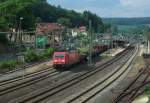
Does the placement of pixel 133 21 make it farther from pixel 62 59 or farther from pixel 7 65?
pixel 7 65

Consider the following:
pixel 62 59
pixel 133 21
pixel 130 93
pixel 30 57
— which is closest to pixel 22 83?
pixel 130 93

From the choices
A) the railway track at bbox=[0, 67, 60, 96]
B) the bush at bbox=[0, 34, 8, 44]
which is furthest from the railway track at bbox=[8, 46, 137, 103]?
the bush at bbox=[0, 34, 8, 44]

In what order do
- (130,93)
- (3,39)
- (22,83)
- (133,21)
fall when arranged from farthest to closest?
(133,21)
(3,39)
(22,83)
(130,93)

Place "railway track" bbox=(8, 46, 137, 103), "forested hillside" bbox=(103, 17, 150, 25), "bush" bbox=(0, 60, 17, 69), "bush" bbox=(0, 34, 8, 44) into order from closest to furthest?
"railway track" bbox=(8, 46, 137, 103)
"bush" bbox=(0, 60, 17, 69)
"bush" bbox=(0, 34, 8, 44)
"forested hillside" bbox=(103, 17, 150, 25)

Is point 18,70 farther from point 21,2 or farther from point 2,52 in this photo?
point 21,2

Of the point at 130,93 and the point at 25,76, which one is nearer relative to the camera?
the point at 130,93

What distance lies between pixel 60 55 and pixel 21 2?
53.6 m

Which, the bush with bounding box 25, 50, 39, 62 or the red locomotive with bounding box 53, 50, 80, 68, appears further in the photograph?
the bush with bounding box 25, 50, 39, 62

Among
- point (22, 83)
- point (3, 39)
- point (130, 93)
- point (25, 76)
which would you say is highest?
point (3, 39)

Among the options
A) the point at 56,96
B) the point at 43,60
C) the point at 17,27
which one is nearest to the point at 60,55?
the point at 43,60

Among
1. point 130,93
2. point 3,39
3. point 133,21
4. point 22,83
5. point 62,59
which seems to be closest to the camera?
point 130,93

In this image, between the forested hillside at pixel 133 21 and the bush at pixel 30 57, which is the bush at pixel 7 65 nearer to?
the bush at pixel 30 57

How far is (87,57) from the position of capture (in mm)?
69625

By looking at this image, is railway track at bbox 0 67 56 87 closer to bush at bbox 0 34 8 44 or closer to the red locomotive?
the red locomotive
